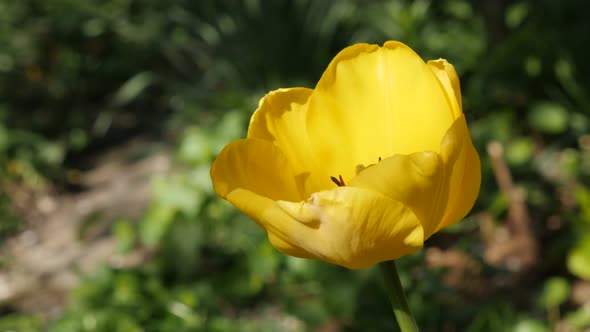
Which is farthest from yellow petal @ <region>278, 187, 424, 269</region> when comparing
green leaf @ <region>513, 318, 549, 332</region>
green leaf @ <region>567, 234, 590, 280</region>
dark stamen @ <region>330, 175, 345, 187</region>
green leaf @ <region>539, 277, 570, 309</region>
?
green leaf @ <region>539, 277, 570, 309</region>

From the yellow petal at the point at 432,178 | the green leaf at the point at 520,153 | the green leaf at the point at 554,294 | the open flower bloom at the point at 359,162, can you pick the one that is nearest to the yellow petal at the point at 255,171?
the open flower bloom at the point at 359,162

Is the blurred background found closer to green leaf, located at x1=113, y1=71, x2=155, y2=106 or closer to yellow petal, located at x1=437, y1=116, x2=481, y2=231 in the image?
green leaf, located at x1=113, y1=71, x2=155, y2=106

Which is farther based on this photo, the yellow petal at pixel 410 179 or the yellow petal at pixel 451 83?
the yellow petal at pixel 451 83

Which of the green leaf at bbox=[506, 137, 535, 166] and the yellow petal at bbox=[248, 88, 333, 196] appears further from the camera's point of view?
the green leaf at bbox=[506, 137, 535, 166]

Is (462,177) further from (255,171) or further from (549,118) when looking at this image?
(549,118)

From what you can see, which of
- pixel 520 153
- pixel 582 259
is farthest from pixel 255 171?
pixel 520 153

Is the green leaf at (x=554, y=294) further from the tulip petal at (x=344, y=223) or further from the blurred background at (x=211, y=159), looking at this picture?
the tulip petal at (x=344, y=223)
